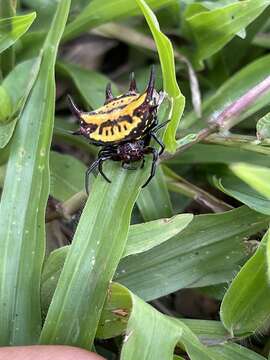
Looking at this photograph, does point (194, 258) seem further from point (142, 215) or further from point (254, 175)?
point (254, 175)

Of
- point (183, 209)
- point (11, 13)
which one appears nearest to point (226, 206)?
point (183, 209)

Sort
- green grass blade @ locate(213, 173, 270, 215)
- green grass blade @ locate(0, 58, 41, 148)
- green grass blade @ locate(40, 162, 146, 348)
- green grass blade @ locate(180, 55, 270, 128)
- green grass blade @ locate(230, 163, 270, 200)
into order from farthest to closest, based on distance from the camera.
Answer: green grass blade @ locate(180, 55, 270, 128) → green grass blade @ locate(0, 58, 41, 148) → green grass blade @ locate(213, 173, 270, 215) → green grass blade @ locate(40, 162, 146, 348) → green grass blade @ locate(230, 163, 270, 200)

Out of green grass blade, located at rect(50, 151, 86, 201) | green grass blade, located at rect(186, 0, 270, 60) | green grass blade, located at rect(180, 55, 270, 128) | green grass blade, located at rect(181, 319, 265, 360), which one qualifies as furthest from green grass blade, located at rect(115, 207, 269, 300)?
green grass blade, located at rect(186, 0, 270, 60)

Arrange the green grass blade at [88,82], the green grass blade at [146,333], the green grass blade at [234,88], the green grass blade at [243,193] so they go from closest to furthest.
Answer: the green grass blade at [146,333] < the green grass blade at [243,193] < the green grass blade at [234,88] < the green grass blade at [88,82]

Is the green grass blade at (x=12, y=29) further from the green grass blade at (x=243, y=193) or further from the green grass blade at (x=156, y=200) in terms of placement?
the green grass blade at (x=243, y=193)

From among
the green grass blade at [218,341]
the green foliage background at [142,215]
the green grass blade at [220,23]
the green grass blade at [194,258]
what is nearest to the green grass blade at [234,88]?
the green foliage background at [142,215]

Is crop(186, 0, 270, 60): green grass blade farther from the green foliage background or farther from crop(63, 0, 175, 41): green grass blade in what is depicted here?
crop(63, 0, 175, 41): green grass blade
